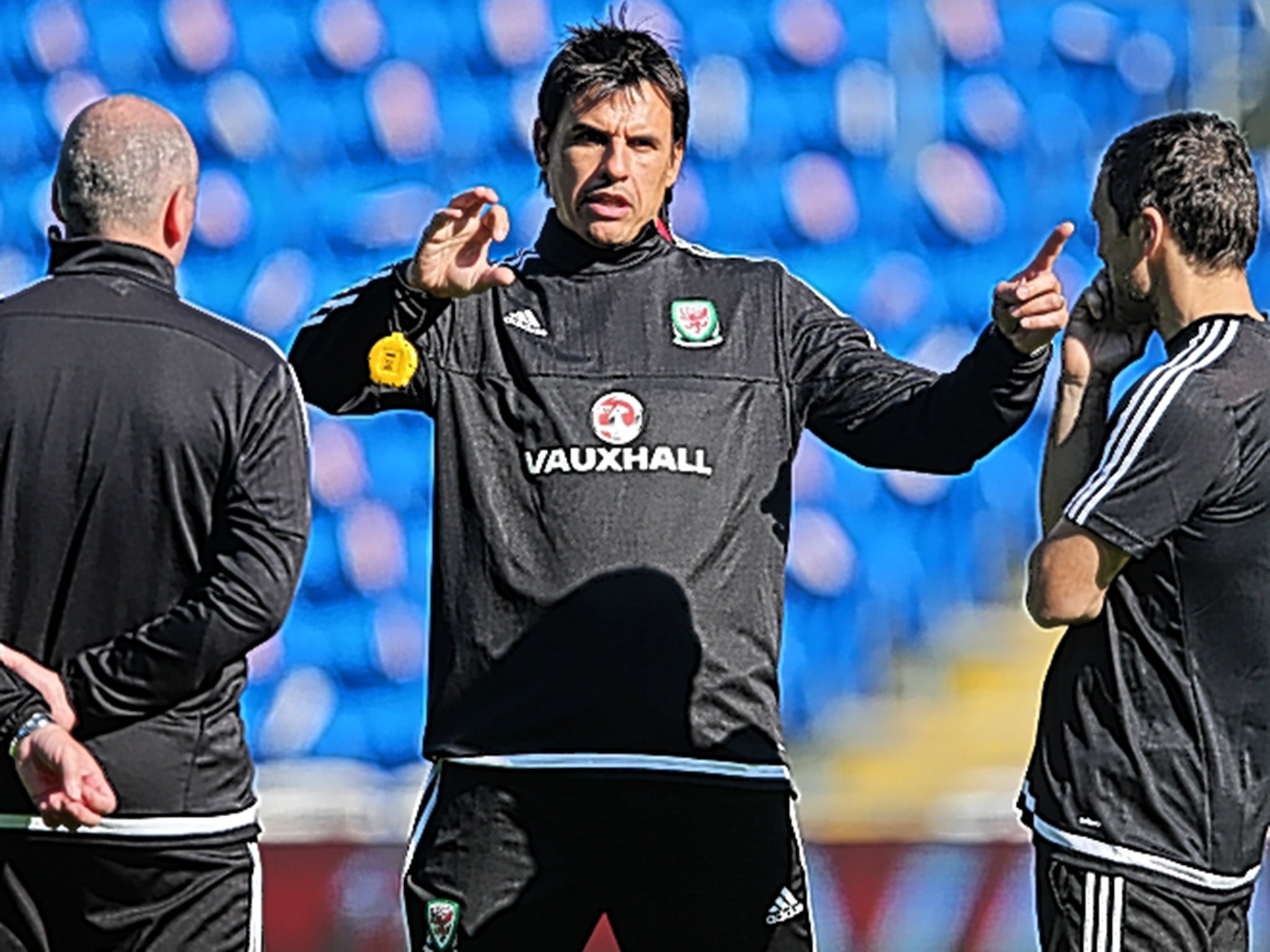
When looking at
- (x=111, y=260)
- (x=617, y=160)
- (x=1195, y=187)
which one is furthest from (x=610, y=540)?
(x=1195, y=187)

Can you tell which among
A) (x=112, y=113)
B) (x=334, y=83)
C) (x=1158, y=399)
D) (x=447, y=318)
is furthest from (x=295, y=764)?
(x=1158, y=399)

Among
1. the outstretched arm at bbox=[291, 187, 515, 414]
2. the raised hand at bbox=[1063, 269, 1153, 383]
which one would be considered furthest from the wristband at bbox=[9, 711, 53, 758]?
the raised hand at bbox=[1063, 269, 1153, 383]

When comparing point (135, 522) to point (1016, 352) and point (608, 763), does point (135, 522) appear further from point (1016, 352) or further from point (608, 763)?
point (1016, 352)

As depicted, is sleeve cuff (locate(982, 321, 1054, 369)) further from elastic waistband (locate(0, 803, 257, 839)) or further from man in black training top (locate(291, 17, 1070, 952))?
elastic waistband (locate(0, 803, 257, 839))

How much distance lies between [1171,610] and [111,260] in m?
1.52

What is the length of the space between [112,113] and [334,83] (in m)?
2.14

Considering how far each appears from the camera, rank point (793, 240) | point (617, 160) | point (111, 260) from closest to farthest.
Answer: point (111, 260) < point (617, 160) < point (793, 240)

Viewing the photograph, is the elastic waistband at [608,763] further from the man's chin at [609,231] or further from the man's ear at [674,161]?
the man's ear at [674,161]

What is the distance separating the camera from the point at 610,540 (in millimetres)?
3117

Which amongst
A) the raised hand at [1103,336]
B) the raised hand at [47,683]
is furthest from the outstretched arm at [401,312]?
the raised hand at [1103,336]

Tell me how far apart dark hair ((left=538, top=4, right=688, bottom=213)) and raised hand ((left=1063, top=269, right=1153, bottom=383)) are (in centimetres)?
69

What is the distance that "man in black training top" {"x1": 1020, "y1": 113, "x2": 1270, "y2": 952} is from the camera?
9.43 ft

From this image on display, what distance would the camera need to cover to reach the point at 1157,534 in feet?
9.37

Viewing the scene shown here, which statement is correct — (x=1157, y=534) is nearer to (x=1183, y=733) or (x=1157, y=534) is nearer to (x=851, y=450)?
(x=1183, y=733)
